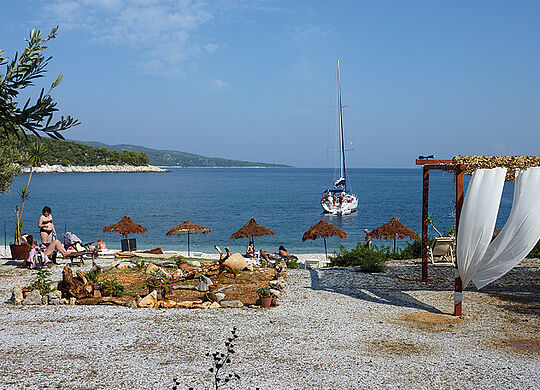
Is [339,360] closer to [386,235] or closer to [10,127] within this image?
[10,127]

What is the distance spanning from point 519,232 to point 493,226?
398 millimetres

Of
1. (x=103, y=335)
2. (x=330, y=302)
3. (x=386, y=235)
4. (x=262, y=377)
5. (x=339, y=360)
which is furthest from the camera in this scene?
(x=386, y=235)

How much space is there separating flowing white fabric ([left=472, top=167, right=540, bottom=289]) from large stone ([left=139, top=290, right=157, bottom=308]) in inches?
232

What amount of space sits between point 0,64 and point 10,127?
746mm

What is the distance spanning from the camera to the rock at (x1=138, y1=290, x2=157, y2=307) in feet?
28.5

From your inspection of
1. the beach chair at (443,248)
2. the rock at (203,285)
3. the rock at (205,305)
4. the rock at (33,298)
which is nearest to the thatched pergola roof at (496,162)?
the beach chair at (443,248)

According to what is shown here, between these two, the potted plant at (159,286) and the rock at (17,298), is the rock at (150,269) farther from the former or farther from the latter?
the rock at (17,298)

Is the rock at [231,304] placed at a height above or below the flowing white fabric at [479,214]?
below

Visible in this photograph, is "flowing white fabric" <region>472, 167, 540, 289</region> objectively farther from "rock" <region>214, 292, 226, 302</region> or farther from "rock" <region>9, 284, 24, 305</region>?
"rock" <region>9, 284, 24, 305</region>

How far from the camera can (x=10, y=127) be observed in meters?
5.62

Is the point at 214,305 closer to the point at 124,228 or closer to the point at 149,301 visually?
the point at 149,301

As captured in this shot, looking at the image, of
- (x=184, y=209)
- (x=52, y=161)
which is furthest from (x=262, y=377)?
(x=52, y=161)

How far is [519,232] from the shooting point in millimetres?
7672

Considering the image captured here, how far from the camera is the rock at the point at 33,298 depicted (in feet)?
28.7
